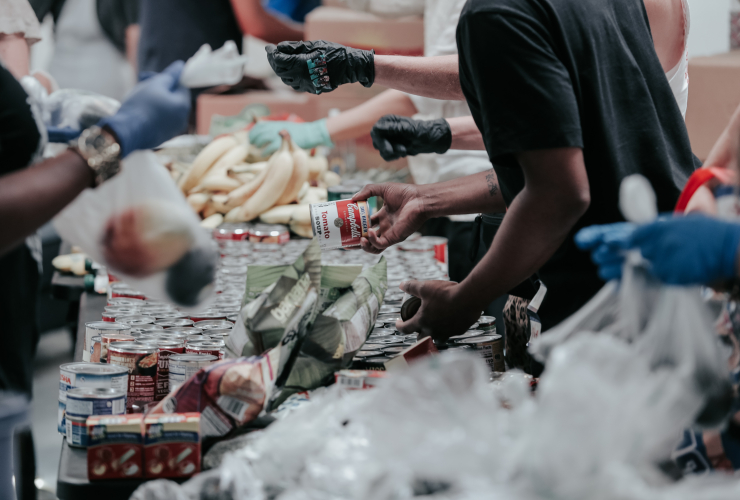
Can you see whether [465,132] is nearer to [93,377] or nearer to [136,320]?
[136,320]

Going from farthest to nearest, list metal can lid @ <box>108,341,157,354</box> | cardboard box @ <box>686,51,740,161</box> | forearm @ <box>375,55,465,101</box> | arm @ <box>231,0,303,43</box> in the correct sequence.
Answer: arm @ <box>231,0,303,43</box> → cardboard box @ <box>686,51,740,161</box> → forearm @ <box>375,55,465,101</box> → metal can lid @ <box>108,341,157,354</box>

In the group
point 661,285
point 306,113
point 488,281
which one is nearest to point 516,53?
point 488,281

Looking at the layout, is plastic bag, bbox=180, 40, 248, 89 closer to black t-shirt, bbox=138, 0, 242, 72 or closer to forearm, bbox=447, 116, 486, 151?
forearm, bbox=447, 116, 486, 151

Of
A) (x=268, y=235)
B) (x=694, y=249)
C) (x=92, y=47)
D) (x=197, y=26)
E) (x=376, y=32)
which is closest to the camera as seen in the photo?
(x=694, y=249)

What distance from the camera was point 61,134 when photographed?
4.87ft

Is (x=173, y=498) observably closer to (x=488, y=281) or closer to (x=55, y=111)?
(x=488, y=281)

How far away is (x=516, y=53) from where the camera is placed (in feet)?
4.34

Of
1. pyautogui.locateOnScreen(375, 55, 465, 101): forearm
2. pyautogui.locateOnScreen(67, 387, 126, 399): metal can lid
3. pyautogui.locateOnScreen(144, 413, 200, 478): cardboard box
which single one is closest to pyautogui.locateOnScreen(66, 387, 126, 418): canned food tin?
pyautogui.locateOnScreen(67, 387, 126, 399): metal can lid

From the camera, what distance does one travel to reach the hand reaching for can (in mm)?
1922

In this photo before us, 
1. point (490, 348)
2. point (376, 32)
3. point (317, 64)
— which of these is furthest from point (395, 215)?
point (376, 32)

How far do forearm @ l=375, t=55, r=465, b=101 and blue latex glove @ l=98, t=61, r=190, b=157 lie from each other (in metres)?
0.87

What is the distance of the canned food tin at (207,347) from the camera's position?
1.42 meters

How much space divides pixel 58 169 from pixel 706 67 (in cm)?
249

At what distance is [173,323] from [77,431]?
529 mm
